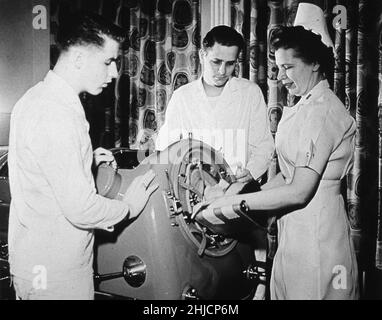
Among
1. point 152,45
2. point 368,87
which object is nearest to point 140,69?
point 152,45

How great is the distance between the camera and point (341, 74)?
69.1 inches

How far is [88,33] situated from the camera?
126 cm

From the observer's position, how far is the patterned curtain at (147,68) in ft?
5.85

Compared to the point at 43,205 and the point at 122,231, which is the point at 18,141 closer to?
the point at 43,205

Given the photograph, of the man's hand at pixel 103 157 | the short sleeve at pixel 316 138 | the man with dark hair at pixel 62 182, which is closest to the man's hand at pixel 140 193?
the man with dark hair at pixel 62 182

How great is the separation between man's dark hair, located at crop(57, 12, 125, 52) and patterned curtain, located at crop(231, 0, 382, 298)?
739 mm

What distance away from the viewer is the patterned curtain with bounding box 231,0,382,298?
1749 millimetres

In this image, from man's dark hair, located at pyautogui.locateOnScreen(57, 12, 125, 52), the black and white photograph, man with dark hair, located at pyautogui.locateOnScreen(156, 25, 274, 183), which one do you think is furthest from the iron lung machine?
man's dark hair, located at pyautogui.locateOnScreen(57, 12, 125, 52)

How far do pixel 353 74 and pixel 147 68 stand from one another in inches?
34.3

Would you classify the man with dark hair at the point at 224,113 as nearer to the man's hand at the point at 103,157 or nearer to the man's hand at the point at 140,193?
the man's hand at the point at 103,157

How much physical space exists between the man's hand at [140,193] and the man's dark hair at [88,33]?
0.43 meters

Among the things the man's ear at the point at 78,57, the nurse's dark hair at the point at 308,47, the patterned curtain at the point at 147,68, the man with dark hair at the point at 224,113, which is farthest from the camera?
the patterned curtain at the point at 147,68

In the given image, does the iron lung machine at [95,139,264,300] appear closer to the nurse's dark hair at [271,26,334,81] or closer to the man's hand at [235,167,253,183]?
the man's hand at [235,167,253,183]
